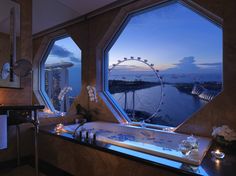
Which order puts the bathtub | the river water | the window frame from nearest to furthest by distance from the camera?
the bathtub
the river water
the window frame

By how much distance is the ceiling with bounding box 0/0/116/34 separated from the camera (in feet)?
7.97

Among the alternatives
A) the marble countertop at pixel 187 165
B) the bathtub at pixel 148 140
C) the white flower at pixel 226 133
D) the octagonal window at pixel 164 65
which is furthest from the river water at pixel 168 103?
the marble countertop at pixel 187 165

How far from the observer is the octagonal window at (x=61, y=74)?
306 cm

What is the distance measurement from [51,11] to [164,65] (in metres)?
1.99

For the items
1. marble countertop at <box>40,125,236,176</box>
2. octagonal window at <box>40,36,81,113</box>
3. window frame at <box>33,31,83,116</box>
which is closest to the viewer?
marble countertop at <box>40,125,236,176</box>

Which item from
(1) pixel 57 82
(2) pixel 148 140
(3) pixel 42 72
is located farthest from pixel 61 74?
(2) pixel 148 140

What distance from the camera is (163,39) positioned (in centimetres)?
288

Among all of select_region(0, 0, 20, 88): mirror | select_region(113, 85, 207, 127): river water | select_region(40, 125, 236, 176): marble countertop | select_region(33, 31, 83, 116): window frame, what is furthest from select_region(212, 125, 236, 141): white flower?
select_region(0, 0, 20, 88): mirror

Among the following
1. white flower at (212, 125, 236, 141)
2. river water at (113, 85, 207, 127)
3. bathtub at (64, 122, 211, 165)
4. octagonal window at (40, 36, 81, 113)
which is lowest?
bathtub at (64, 122, 211, 165)

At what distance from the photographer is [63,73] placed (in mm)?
3424

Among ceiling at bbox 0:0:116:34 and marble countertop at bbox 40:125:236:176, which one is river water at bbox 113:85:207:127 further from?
ceiling at bbox 0:0:116:34

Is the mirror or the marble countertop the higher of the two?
the mirror

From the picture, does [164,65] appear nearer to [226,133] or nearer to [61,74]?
[226,133]

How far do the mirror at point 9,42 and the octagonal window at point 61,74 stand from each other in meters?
0.49
